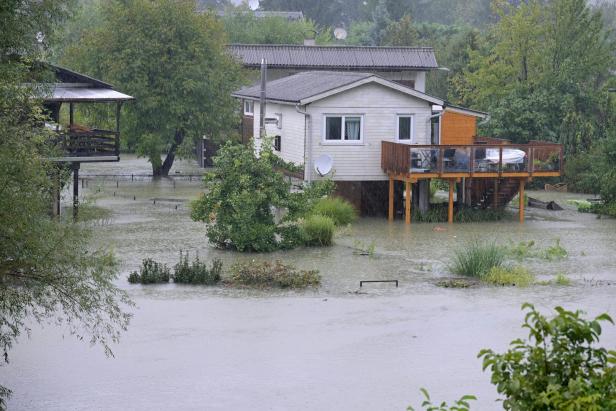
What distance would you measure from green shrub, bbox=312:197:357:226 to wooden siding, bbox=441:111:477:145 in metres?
5.39

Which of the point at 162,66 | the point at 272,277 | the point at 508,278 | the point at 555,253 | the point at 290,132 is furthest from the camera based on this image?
the point at 162,66

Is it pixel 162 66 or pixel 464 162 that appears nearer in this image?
pixel 464 162

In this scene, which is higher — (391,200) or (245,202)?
(245,202)

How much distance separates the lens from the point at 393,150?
35.4m

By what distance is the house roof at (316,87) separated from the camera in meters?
35.8

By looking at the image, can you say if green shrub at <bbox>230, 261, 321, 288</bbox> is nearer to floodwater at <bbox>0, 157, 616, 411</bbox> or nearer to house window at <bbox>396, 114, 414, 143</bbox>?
floodwater at <bbox>0, 157, 616, 411</bbox>

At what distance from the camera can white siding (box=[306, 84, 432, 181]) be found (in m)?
36.2

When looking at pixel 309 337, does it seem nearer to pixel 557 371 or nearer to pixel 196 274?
pixel 196 274

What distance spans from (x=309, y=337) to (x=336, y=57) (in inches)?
1484

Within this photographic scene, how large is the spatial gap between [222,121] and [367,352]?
99.1 ft

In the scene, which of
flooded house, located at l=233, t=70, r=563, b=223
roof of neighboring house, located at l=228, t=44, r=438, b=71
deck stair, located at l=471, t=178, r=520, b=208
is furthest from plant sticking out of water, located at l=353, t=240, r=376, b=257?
roof of neighboring house, located at l=228, t=44, r=438, b=71

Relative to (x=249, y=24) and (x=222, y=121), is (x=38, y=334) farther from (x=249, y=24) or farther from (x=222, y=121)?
(x=249, y=24)

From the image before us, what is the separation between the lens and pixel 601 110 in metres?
48.3

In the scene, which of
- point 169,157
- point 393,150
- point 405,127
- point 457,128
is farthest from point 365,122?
point 169,157
